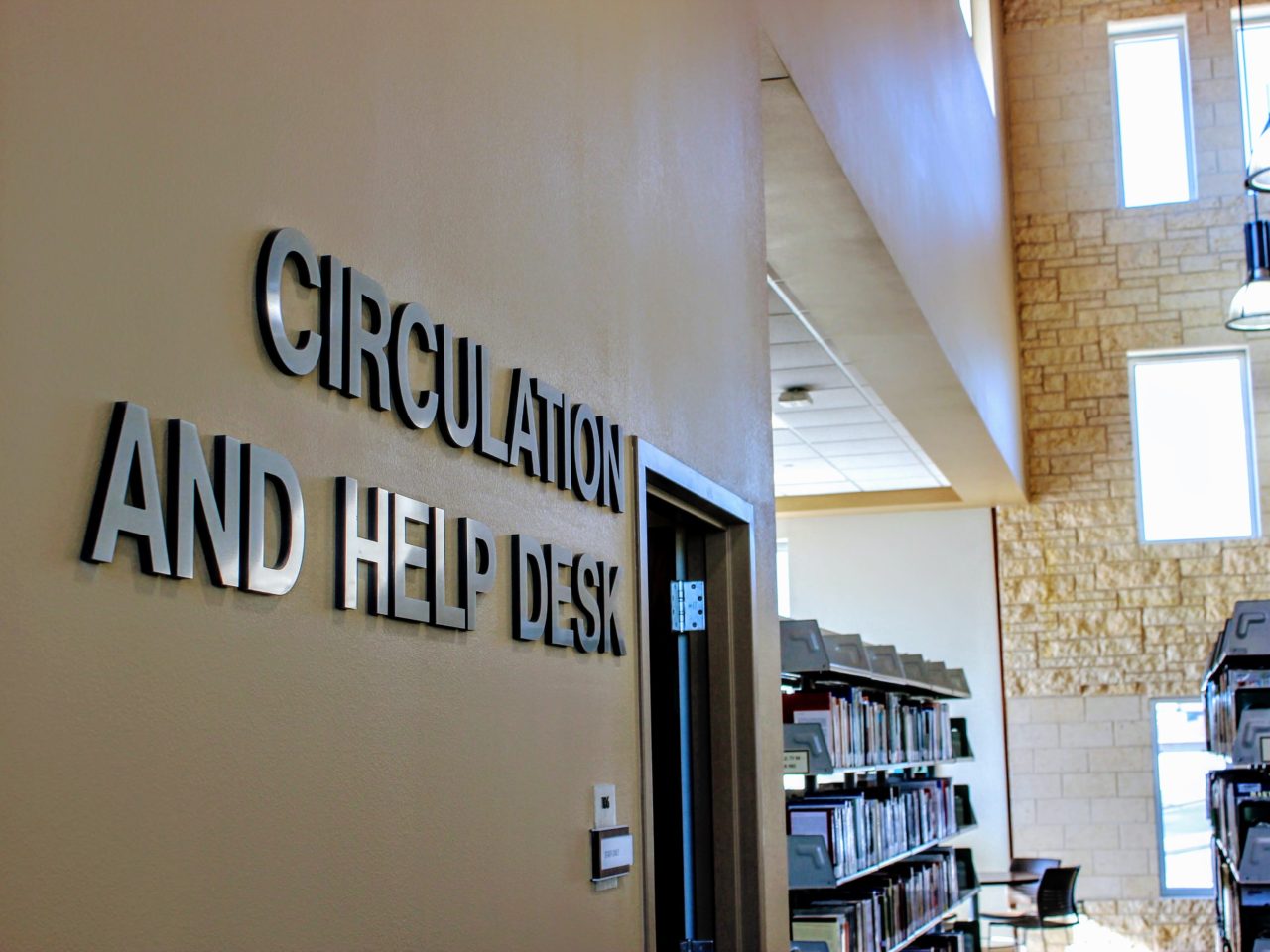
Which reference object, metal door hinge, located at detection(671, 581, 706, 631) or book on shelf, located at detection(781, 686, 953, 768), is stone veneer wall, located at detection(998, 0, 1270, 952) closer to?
book on shelf, located at detection(781, 686, 953, 768)

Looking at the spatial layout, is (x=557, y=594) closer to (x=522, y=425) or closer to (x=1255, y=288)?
(x=522, y=425)

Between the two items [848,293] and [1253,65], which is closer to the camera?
[848,293]

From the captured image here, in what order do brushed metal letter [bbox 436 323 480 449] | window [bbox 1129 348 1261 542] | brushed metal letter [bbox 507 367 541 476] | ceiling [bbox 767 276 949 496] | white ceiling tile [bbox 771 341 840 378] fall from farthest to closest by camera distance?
window [bbox 1129 348 1261 542] < white ceiling tile [bbox 771 341 840 378] < ceiling [bbox 767 276 949 496] < brushed metal letter [bbox 507 367 541 476] < brushed metal letter [bbox 436 323 480 449]

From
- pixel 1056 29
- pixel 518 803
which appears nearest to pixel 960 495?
pixel 1056 29

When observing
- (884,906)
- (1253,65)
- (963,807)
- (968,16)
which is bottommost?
(884,906)

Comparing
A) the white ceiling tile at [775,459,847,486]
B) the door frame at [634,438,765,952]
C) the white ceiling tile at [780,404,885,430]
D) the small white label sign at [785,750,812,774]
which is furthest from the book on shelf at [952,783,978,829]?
the door frame at [634,438,765,952]

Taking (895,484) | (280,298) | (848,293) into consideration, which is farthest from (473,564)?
(895,484)

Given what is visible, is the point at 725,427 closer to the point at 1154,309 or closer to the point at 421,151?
the point at 421,151

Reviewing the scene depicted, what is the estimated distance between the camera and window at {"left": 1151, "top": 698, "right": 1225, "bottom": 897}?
423 inches

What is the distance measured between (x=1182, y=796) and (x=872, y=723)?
524 centimetres

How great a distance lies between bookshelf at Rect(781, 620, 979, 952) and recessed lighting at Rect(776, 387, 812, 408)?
159 cm

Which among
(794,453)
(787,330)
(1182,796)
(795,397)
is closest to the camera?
(787,330)

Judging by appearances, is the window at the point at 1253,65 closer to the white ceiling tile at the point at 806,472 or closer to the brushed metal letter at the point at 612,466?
the white ceiling tile at the point at 806,472

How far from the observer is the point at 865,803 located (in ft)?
20.2
